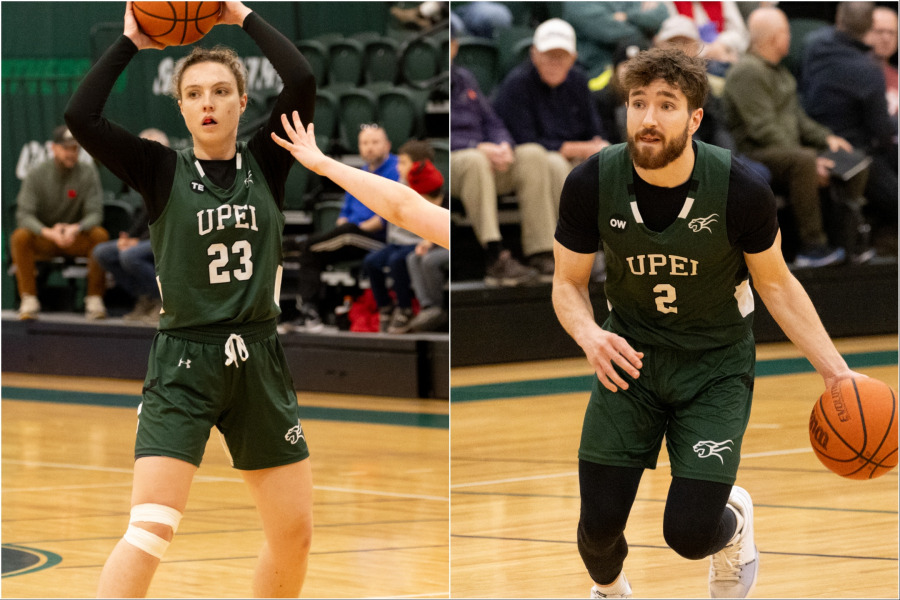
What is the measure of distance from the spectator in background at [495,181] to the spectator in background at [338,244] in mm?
906

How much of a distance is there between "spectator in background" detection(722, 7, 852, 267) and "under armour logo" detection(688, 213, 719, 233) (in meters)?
5.57

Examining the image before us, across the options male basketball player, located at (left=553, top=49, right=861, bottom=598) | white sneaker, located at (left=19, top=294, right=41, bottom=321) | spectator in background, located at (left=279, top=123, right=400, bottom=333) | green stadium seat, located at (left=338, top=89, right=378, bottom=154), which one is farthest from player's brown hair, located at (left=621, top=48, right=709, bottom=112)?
white sneaker, located at (left=19, top=294, right=41, bottom=321)

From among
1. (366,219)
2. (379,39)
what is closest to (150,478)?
(366,219)

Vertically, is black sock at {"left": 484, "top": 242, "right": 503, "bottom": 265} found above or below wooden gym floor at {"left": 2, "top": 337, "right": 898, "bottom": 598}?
above

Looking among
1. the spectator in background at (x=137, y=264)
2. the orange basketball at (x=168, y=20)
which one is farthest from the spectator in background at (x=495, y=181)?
the orange basketball at (x=168, y=20)

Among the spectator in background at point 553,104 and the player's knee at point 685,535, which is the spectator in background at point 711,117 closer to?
the spectator in background at point 553,104

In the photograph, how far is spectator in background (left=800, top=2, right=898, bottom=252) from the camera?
30.4ft

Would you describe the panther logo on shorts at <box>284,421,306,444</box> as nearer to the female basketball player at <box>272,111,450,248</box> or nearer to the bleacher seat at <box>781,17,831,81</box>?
the female basketball player at <box>272,111,450,248</box>

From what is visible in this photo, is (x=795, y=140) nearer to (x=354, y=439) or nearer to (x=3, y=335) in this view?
(x=354, y=439)

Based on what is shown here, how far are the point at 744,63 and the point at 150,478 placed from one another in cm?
654

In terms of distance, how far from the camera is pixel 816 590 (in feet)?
13.4

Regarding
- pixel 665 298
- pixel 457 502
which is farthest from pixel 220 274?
pixel 457 502

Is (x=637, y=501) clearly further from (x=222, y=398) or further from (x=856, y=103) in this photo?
(x=856, y=103)

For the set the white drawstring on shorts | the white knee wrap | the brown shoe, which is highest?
the white drawstring on shorts
